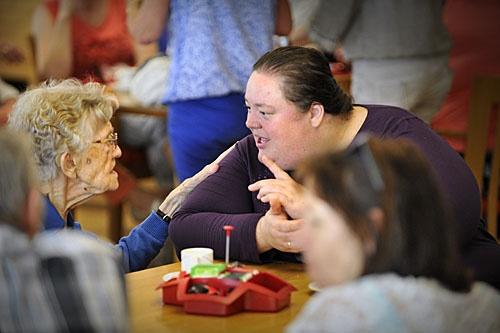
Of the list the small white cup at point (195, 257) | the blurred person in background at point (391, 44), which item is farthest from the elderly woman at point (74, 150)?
the blurred person in background at point (391, 44)

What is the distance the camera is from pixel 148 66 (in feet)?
14.5

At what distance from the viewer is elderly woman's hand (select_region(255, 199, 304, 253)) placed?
2.29 meters

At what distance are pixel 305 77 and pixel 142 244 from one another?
2.01 ft

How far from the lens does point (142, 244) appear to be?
2518mm

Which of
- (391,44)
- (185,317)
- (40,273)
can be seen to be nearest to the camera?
(40,273)

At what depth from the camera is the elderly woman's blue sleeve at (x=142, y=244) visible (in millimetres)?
2506

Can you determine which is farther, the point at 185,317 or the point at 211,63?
the point at 211,63

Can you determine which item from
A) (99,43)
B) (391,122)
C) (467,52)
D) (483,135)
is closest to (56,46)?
(99,43)

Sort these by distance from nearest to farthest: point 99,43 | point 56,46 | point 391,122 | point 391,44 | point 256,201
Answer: point 391,122, point 256,201, point 391,44, point 56,46, point 99,43

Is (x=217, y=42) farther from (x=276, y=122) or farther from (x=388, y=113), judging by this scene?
(x=388, y=113)

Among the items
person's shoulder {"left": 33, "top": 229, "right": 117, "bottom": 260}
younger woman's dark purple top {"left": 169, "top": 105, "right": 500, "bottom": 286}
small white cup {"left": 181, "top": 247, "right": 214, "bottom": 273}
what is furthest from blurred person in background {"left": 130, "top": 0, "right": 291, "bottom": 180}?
person's shoulder {"left": 33, "top": 229, "right": 117, "bottom": 260}

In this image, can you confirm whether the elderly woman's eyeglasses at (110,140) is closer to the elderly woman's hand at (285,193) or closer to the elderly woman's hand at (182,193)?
the elderly woman's hand at (182,193)

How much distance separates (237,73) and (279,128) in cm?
92

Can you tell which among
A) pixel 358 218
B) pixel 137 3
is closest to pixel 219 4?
pixel 137 3
